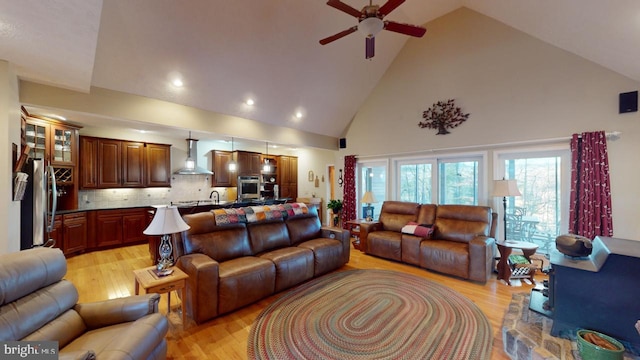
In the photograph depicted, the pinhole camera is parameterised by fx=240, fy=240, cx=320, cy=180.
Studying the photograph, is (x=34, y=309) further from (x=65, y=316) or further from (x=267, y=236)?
(x=267, y=236)

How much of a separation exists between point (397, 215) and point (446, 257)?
1291 mm

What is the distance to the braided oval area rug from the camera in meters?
2.06

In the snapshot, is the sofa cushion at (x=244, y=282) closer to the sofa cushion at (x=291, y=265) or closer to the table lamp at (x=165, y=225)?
the sofa cushion at (x=291, y=265)

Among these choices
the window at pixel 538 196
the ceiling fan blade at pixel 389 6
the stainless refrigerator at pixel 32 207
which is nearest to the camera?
the ceiling fan blade at pixel 389 6

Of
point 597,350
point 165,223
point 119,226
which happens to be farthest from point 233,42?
point 597,350

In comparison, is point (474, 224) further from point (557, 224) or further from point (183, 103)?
point (183, 103)

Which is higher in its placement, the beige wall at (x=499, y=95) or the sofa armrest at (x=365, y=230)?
the beige wall at (x=499, y=95)

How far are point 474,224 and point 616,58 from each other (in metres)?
2.70

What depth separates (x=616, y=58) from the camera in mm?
2994

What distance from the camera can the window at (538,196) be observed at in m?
3.81

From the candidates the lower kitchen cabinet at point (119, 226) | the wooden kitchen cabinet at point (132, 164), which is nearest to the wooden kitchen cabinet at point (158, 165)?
the wooden kitchen cabinet at point (132, 164)

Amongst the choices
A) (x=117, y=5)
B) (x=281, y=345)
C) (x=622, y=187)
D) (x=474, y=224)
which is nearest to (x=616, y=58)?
(x=622, y=187)

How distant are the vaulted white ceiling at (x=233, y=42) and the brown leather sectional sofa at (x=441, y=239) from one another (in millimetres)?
2685

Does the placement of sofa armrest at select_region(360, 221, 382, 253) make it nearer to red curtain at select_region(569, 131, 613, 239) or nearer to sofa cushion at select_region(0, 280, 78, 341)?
red curtain at select_region(569, 131, 613, 239)
